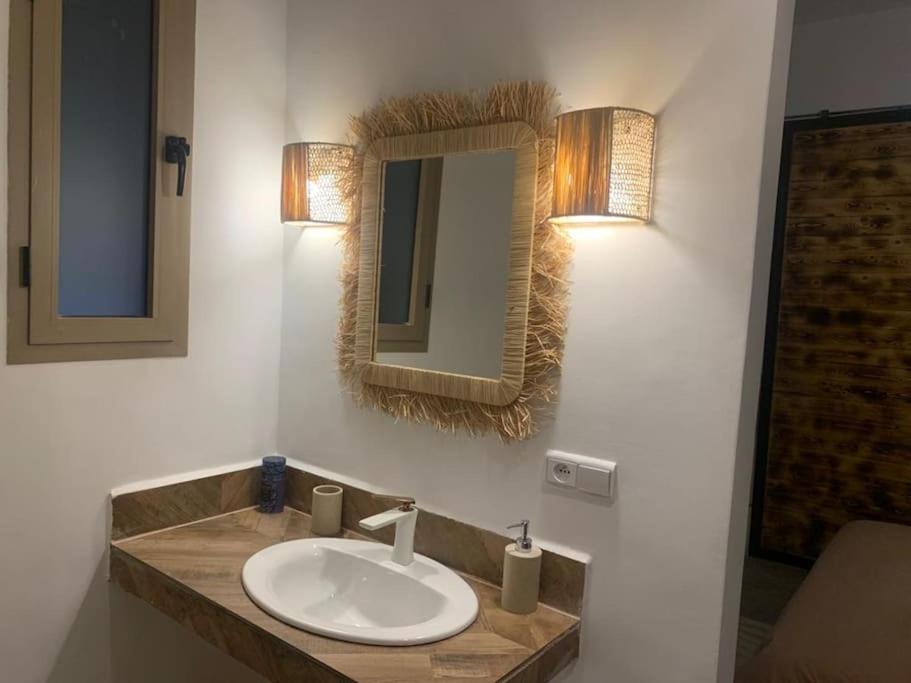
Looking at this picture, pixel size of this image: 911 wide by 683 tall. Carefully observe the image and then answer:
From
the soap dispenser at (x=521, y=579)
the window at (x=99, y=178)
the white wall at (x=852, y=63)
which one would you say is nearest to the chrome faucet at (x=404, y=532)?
the soap dispenser at (x=521, y=579)

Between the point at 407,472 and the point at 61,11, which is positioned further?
the point at 407,472

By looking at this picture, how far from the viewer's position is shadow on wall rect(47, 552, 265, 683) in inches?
66.6

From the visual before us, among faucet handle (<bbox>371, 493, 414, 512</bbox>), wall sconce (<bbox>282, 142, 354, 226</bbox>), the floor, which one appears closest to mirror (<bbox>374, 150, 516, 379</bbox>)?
wall sconce (<bbox>282, 142, 354, 226</bbox>)

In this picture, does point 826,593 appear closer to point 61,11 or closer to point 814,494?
point 814,494

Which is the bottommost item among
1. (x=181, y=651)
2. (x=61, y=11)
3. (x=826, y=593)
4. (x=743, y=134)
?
(x=181, y=651)

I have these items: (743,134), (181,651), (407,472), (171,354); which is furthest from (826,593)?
(171,354)

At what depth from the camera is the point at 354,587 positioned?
1622mm

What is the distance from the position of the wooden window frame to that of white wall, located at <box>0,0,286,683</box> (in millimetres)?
540

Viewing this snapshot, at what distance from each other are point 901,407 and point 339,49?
303 centimetres

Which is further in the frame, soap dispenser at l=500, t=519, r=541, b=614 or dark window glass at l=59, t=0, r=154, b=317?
dark window glass at l=59, t=0, r=154, b=317

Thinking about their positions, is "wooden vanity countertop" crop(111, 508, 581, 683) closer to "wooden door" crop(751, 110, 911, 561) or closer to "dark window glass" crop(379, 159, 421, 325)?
"dark window glass" crop(379, 159, 421, 325)

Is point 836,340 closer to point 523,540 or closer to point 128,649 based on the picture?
point 523,540

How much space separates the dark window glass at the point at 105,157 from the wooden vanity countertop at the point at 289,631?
0.61 m

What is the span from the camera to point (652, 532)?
4.32 feet
